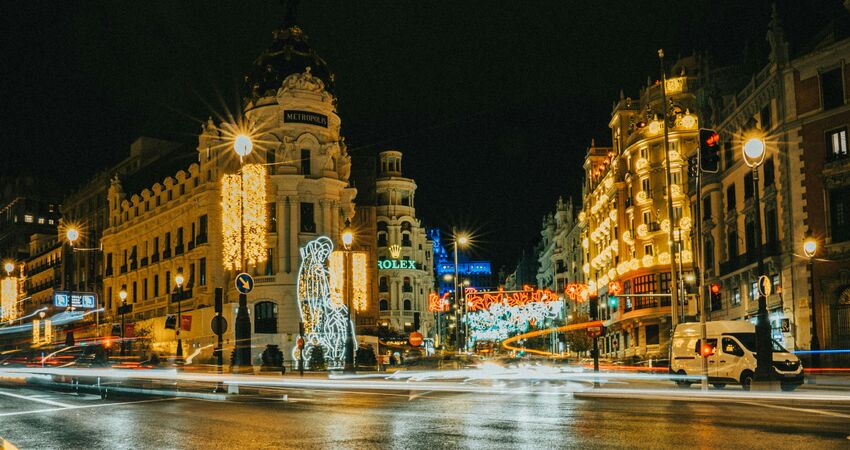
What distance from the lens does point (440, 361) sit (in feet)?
126

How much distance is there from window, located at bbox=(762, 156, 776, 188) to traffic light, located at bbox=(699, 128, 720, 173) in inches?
950

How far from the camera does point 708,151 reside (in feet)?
67.8

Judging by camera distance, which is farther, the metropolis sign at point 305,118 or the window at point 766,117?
the metropolis sign at point 305,118

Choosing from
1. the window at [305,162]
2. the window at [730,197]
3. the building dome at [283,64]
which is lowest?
the window at [730,197]

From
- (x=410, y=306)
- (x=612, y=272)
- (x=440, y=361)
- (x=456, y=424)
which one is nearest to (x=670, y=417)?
(x=456, y=424)

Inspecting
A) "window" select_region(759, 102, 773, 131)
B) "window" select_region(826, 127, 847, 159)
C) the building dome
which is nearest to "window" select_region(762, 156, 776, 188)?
"window" select_region(759, 102, 773, 131)

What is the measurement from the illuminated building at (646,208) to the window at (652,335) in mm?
80

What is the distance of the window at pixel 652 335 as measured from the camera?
Result: 69125mm

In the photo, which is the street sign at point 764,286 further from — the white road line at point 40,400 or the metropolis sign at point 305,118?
the metropolis sign at point 305,118

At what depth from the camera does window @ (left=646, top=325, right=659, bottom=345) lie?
227 ft

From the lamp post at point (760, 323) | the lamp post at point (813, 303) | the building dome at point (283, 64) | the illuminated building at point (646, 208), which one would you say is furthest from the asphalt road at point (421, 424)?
the illuminated building at point (646, 208)

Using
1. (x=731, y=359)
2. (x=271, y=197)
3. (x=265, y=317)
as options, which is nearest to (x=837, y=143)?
(x=731, y=359)

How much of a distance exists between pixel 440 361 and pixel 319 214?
25.2 meters

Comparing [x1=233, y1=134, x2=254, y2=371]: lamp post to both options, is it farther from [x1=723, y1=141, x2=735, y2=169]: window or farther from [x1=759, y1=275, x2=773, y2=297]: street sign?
[x1=723, y1=141, x2=735, y2=169]: window
